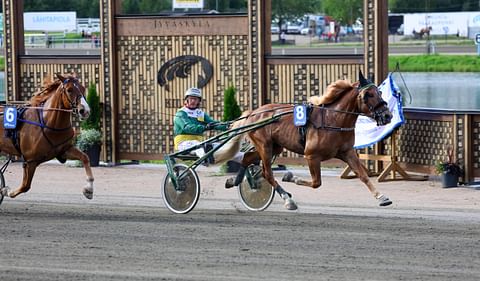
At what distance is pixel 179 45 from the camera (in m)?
19.0

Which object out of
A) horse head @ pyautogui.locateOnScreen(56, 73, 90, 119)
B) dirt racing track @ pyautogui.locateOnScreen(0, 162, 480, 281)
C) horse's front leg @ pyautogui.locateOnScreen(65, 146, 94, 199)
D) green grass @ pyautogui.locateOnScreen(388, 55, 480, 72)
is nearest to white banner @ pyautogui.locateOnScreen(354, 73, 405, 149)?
dirt racing track @ pyautogui.locateOnScreen(0, 162, 480, 281)

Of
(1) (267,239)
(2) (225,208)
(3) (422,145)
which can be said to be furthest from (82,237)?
(3) (422,145)

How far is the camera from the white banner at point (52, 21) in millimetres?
48000

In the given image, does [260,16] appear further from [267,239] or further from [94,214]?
[267,239]

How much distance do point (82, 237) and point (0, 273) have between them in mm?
2013

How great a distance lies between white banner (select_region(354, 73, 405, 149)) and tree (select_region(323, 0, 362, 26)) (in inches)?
1309

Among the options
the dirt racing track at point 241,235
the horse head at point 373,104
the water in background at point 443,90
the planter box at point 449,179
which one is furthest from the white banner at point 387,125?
the water in background at point 443,90

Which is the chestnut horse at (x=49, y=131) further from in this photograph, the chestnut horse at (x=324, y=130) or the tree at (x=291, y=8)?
the tree at (x=291, y=8)

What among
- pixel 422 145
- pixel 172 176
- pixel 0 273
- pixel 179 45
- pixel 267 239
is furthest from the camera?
pixel 179 45

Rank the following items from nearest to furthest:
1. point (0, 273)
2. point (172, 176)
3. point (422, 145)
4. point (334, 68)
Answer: point (0, 273) < point (172, 176) < point (422, 145) < point (334, 68)

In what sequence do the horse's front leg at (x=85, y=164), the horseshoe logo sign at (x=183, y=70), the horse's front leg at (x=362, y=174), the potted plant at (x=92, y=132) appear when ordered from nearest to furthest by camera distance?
the horse's front leg at (x=362, y=174) → the horse's front leg at (x=85, y=164) → the horseshoe logo sign at (x=183, y=70) → the potted plant at (x=92, y=132)

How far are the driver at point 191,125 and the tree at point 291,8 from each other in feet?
96.6

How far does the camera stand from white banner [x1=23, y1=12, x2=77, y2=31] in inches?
1890

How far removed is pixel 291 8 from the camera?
45281 mm
